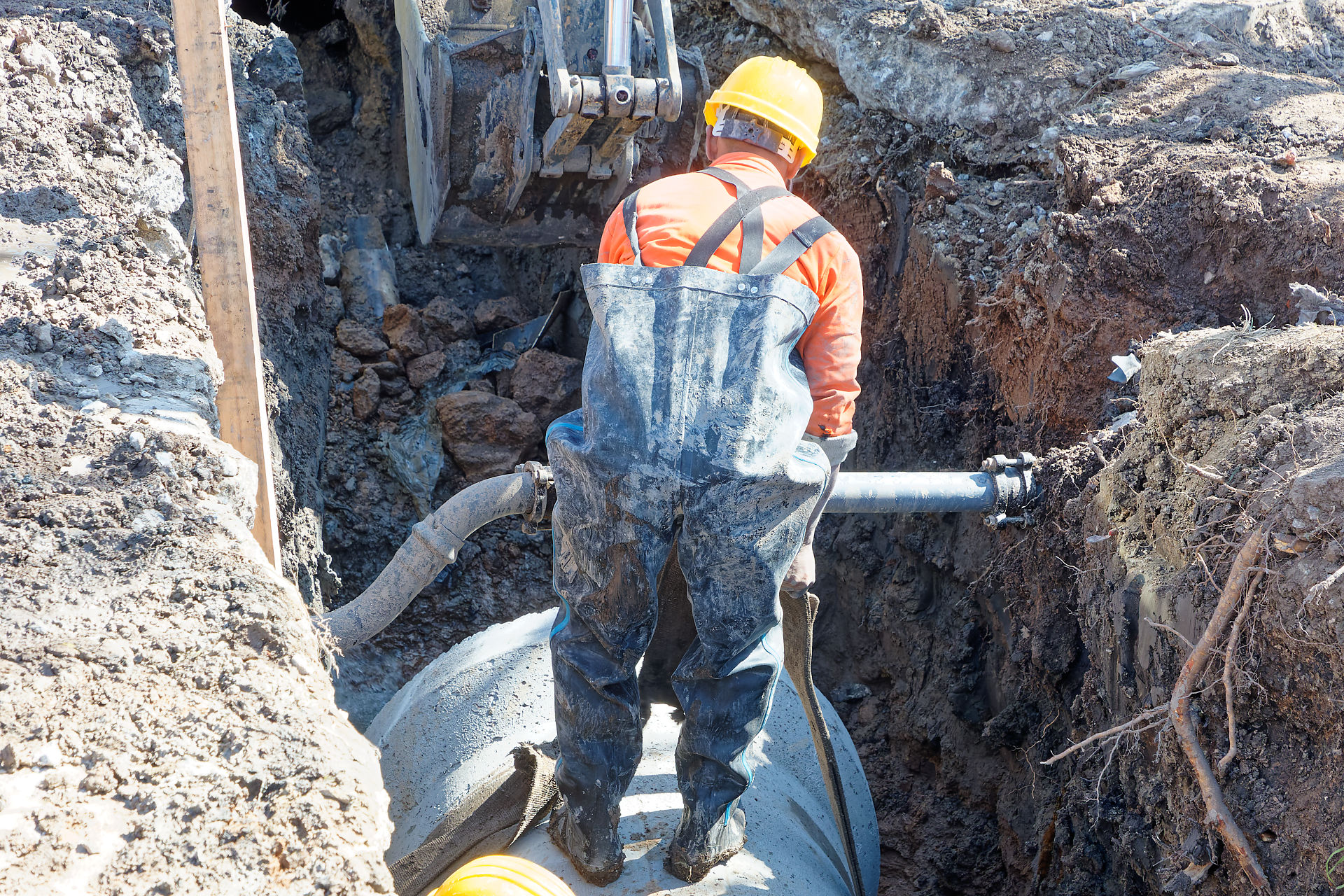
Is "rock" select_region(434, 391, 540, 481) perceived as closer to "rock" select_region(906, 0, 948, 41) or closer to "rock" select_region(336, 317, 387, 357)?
"rock" select_region(336, 317, 387, 357)

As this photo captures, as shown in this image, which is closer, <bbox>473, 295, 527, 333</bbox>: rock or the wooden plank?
the wooden plank

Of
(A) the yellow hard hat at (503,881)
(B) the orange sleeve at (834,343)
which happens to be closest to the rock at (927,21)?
(B) the orange sleeve at (834,343)

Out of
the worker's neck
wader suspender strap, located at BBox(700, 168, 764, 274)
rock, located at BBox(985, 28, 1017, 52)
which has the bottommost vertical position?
wader suspender strap, located at BBox(700, 168, 764, 274)

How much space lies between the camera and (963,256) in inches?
200

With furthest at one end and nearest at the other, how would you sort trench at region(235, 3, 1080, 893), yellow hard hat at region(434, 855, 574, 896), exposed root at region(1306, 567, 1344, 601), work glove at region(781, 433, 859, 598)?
trench at region(235, 3, 1080, 893) < work glove at region(781, 433, 859, 598) < exposed root at region(1306, 567, 1344, 601) < yellow hard hat at region(434, 855, 574, 896)

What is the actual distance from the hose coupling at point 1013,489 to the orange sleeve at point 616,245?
1.93 meters

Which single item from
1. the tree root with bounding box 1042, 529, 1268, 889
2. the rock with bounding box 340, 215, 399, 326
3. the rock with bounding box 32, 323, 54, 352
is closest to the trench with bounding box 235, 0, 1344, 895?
the rock with bounding box 340, 215, 399, 326

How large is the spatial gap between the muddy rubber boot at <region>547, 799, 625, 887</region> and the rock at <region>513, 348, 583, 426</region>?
335 cm

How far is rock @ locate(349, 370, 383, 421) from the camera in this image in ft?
19.2

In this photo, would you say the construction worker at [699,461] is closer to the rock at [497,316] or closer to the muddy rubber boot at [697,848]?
the muddy rubber boot at [697,848]

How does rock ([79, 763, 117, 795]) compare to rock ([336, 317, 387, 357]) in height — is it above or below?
below

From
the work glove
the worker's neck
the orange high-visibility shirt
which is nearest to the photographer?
the orange high-visibility shirt

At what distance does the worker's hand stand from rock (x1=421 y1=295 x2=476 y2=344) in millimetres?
3533

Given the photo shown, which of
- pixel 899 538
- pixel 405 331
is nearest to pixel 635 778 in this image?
pixel 899 538
